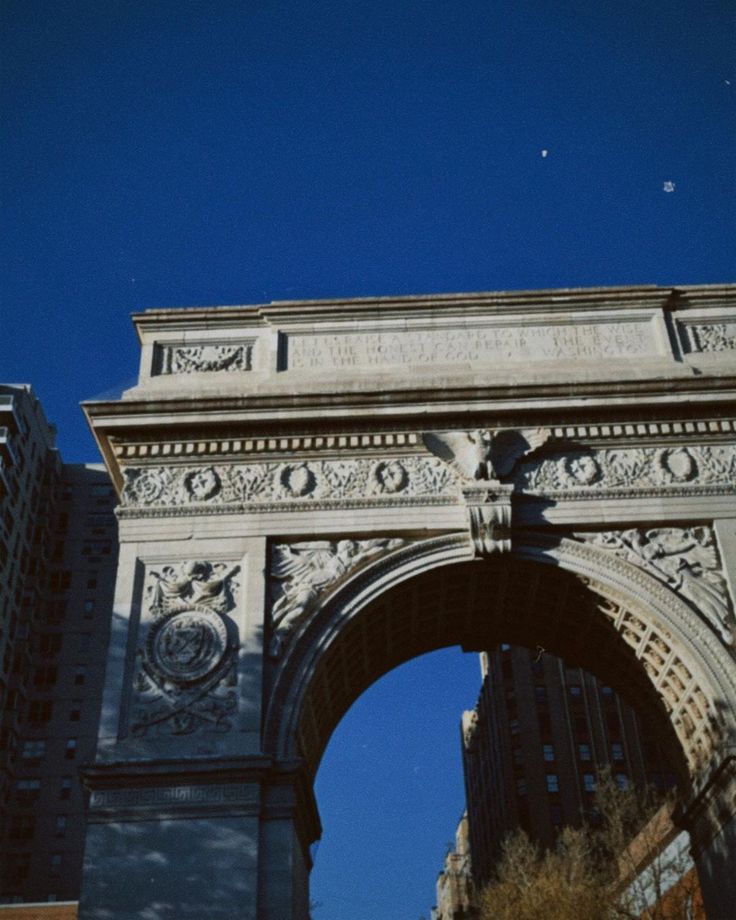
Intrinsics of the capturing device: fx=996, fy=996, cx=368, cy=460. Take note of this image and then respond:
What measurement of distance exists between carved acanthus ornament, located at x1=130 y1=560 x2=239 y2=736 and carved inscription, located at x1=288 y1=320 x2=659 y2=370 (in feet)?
17.1

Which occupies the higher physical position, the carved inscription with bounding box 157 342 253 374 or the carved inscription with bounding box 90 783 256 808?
the carved inscription with bounding box 157 342 253 374

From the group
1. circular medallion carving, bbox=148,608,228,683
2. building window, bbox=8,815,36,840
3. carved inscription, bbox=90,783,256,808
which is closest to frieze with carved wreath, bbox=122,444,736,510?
circular medallion carving, bbox=148,608,228,683

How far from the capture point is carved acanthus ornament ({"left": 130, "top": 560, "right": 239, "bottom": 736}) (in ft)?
55.0

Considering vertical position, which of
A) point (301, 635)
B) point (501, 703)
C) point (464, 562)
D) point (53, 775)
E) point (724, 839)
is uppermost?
point (501, 703)

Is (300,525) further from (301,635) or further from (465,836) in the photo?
(465,836)

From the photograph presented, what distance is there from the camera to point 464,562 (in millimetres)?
18391

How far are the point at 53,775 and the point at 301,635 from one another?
43628 millimetres

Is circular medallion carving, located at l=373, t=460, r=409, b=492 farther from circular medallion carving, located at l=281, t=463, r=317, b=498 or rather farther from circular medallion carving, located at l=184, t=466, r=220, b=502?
circular medallion carving, located at l=184, t=466, r=220, b=502

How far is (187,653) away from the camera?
1730cm

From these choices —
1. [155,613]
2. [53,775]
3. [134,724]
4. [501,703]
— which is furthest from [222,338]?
[501,703]

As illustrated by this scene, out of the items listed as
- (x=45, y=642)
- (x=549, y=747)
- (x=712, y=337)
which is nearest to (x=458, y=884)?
(x=549, y=747)

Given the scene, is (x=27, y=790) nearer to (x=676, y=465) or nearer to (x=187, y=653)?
(x=187, y=653)

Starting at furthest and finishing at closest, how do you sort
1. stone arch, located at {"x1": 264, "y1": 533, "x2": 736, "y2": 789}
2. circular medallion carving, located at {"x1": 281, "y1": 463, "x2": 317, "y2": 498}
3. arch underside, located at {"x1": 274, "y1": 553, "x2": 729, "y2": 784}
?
circular medallion carving, located at {"x1": 281, "y1": 463, "x2": 317, "y2": 498} < arch underside, located at {"x1": 274, "y1": 553, "x2": 729, "y2": 784} < stone arch, located at {"x1": 264, "y1": 533, "x2": 736, "y2": 789}

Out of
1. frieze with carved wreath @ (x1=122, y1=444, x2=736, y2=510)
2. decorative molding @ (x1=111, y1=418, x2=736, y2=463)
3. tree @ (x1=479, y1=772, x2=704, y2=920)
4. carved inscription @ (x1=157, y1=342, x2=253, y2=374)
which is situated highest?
carved inscription @ (x1=157, y1=342, x2=253, y2=374)
